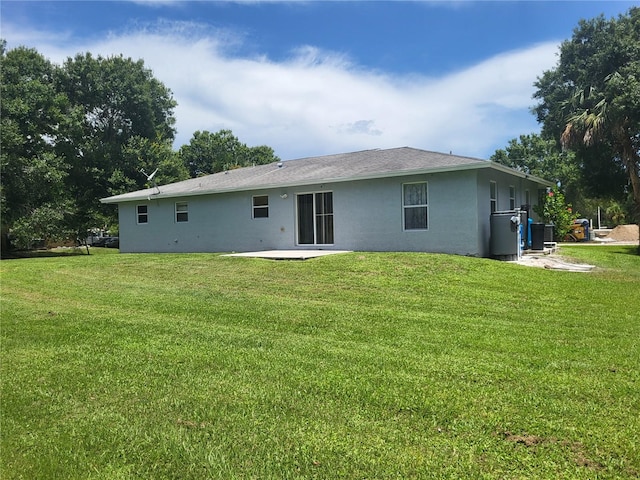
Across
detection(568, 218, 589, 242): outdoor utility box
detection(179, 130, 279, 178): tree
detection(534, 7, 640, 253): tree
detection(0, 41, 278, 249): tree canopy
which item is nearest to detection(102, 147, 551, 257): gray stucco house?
detection(534, 7, 640, 253): tree

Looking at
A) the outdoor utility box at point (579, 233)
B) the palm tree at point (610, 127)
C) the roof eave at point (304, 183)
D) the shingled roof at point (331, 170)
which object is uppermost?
the palm tree at point (610, 127)

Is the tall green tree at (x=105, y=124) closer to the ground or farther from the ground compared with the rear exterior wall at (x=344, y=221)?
farther from the ground

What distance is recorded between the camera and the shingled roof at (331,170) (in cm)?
1316

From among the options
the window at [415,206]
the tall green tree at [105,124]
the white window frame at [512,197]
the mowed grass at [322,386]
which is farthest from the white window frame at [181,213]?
the tall green tree at [105,124]

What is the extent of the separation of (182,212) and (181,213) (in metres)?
0.07

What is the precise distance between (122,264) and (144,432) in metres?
11.1

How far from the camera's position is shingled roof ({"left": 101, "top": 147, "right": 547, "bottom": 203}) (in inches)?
518

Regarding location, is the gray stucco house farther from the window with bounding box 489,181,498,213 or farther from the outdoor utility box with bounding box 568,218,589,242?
the outdoor utility box with bounding box 568,218,589,242

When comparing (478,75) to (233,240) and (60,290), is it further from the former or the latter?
(60,290)

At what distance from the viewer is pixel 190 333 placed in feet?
18.0

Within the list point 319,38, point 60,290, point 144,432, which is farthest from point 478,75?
point 144,432

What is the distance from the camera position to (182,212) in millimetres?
19078

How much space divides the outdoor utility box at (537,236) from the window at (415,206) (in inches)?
143

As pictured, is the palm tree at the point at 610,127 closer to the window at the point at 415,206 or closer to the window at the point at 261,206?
the window at the point at 415,206
